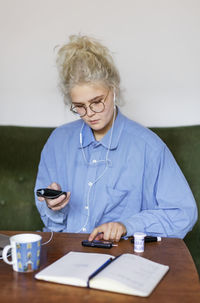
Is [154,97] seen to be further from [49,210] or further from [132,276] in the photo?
[132,276]

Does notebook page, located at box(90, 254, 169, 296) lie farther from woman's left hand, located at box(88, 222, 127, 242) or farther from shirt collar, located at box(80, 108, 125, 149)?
shirt collar, located at box(80, 108, 125, 149)

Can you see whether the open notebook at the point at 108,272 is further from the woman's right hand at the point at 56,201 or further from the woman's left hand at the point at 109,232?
the woman's right hand at the point at 56,201

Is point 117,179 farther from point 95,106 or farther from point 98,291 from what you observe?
point 98,291

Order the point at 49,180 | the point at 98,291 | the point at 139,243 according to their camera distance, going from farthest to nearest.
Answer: the point at 49,180 → the point at 139,243 → the point at 98,291

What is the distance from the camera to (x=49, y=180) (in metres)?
1.66

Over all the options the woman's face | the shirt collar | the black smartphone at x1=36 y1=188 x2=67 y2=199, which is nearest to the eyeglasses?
the woman's face

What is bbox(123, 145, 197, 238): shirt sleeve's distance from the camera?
4.30 ft

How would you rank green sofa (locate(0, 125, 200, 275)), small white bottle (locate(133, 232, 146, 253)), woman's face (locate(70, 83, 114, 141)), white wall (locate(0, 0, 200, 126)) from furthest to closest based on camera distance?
white wall (locate(0, 0, 200, 126)), green sofa (locate(0, 125, 200, 275)), woman's face (locate(70, 83, 114, 141)), small white bottle (locate(133, 232, 146, 253))

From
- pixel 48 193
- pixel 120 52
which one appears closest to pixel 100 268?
pixel 48 193

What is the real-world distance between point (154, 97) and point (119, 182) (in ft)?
2.97

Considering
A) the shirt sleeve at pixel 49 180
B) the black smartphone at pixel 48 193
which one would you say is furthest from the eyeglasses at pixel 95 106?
the black smartphone at pixel 48 193

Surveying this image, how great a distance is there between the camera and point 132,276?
860 mm

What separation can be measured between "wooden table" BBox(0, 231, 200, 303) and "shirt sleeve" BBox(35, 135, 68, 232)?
0.43 metres

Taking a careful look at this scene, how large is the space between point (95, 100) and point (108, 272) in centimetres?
76
